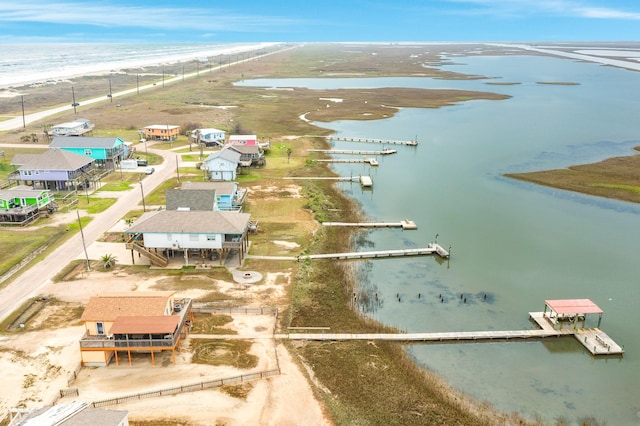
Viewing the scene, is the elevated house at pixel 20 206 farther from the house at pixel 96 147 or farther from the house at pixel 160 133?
the house at pixel 160 133

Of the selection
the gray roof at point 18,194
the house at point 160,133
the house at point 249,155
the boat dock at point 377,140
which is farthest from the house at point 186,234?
the boat dock at point 377,140

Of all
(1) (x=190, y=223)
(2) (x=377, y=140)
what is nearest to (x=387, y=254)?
(1) (x=190, y=223)

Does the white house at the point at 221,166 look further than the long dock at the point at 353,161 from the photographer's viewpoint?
No

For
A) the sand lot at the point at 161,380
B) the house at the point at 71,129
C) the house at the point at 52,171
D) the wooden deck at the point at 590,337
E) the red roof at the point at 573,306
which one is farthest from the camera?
the house at the point at 71,129

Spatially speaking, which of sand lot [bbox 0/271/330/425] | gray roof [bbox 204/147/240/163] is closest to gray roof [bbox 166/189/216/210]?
sand lot [bbox 0/271/330/425]

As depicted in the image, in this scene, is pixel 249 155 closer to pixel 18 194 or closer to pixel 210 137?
pixel 210 137
